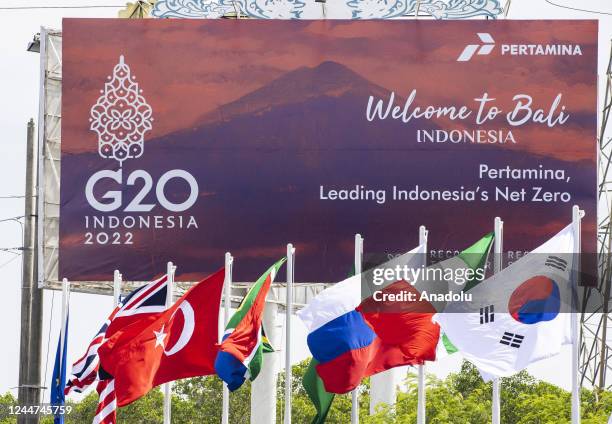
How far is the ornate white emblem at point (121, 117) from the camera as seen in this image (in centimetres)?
2858

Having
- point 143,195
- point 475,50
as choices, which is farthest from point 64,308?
point 475,50

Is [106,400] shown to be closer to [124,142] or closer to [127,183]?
[127,183]

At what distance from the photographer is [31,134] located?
31.9 m

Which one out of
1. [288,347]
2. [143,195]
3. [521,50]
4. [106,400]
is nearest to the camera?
[106,400]

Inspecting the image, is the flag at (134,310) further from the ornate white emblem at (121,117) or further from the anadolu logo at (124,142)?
the ornate white emblem at (121,117)

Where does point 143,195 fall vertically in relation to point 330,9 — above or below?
below

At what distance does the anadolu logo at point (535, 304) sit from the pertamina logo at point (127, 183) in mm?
8695

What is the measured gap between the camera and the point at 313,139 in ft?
93.0

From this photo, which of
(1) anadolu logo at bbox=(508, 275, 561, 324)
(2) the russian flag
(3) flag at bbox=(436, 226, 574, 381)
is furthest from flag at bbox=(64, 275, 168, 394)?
(1) anadolu logo at bbox=(508, 275, 561, 324)

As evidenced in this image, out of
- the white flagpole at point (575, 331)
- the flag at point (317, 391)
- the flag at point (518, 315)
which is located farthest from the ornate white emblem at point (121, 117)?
the white flagpole at point (575, 331)

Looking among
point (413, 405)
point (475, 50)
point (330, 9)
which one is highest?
point (330, 9)

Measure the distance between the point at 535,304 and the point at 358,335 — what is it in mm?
2182

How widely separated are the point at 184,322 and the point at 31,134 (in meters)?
10.1

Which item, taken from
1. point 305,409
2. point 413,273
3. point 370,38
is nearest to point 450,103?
point 370,38
